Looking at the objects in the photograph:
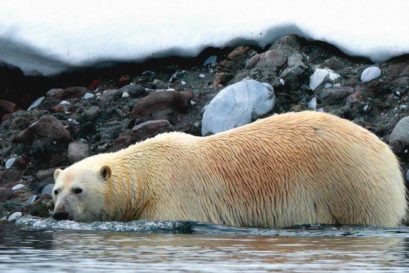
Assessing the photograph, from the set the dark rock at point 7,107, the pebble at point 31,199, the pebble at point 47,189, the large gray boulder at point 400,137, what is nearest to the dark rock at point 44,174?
the pebble at point 47,189

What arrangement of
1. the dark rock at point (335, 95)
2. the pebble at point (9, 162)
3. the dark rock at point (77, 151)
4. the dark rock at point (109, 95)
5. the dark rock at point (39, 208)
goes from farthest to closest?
1. the dark rock at point (109, 95)
2. the pebble at point (9, 162)
3. the dark rock at point (335, 95)
4. the dark rock at point (77, 151)
5. the dark rock at point (39, 208)

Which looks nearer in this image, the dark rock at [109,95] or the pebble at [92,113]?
the pebble at [92,113]

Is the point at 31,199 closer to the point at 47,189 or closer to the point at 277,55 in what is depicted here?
the point at 47,189

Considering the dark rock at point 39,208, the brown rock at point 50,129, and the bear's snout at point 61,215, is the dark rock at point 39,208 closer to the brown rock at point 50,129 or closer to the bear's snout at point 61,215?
the bear's snout at point 61,215

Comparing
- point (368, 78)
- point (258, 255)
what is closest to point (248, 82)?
point (368, 78)

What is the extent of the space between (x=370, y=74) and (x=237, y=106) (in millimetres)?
1745

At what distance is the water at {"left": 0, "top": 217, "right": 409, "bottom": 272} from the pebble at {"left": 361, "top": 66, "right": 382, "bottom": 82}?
3442 millimetres

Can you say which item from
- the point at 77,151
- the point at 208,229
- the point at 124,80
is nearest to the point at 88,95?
the point at 124,80

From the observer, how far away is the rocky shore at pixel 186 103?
13570 mm

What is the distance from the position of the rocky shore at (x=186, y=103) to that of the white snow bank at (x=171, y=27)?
18 centimetres

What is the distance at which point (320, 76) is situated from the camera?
46.8 ft

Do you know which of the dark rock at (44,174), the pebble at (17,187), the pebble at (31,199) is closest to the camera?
the pebble at (31,199)

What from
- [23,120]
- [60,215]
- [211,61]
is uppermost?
[211,61]

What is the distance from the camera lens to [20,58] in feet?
52.0
